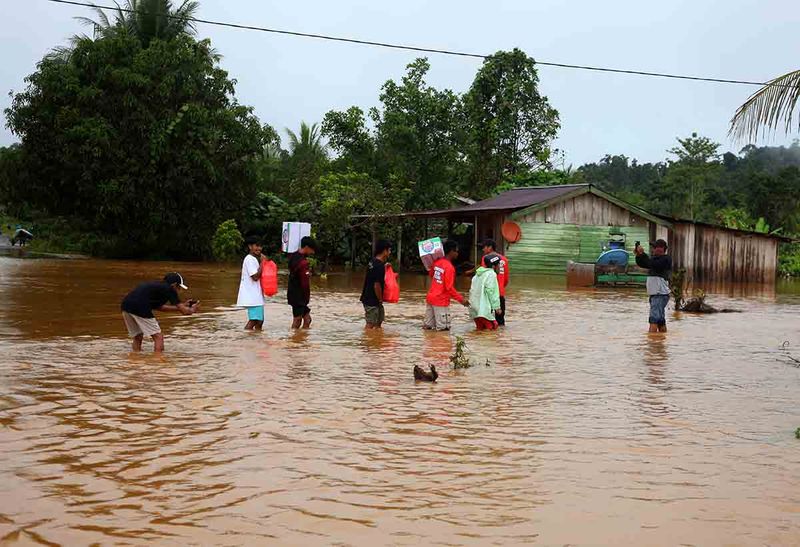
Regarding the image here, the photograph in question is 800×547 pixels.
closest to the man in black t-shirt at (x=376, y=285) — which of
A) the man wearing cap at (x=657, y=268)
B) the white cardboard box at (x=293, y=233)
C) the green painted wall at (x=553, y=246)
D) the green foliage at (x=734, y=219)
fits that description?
the man wearing cap at (x=657, y=268)

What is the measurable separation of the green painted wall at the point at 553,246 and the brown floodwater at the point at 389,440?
62.5 feet

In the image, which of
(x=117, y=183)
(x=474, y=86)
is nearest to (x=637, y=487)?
(x=117, y=183)

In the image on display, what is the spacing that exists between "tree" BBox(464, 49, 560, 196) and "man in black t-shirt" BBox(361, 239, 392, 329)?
31820 mm

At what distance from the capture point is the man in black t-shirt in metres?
13.8

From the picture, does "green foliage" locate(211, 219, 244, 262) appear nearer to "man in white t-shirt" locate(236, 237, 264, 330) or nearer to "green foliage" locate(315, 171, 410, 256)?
"green foliage" locate(315, 171, 410, 256)

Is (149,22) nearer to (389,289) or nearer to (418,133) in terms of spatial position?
(418,133)

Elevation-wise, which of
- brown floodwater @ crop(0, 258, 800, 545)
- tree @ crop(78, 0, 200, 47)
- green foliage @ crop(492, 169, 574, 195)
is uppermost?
tree @ crop(78, 0, 200, 47)

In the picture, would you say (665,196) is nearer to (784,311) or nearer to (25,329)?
(784,311)

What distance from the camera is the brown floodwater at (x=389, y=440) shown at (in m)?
4.98

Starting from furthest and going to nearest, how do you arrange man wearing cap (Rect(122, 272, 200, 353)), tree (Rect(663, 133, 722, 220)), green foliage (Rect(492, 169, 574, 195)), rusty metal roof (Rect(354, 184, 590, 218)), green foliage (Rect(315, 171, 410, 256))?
tree (Rect(663, 133, 722, 220)), green foliage (Rect(492, 169, 574, 195)), green foliage (Rect(315, 171, 410, 256)), rusty metal roof (Rect(354, 184, 590, 218)), man wearing cap (Rect(122, 272, 200, 353))

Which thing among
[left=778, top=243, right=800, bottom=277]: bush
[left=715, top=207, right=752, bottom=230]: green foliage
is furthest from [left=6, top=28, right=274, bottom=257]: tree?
[left=778, top=243, right=800, bottom=277]: bush

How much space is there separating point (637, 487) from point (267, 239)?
124 ft

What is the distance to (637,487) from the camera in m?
5.73

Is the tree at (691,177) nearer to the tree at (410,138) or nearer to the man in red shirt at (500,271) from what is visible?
the tree at (410,138)
